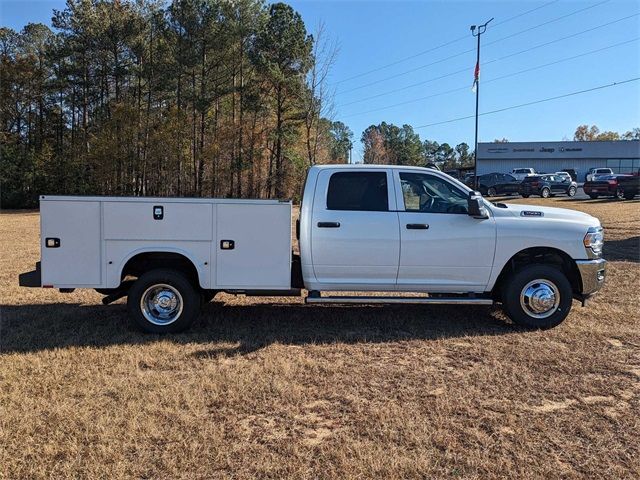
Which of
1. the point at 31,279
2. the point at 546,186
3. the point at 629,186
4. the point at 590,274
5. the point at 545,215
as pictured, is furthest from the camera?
the point at 546,186

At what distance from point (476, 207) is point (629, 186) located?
30.1 meters

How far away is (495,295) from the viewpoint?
642 centimetres

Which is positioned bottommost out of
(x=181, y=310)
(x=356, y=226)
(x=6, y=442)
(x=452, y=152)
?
(x=6, y=442)

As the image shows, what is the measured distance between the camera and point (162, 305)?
6.01m

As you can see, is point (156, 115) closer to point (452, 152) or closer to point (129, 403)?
point (129, 403)

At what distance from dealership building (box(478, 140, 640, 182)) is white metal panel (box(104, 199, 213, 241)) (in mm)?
70948

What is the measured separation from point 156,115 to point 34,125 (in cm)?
1483

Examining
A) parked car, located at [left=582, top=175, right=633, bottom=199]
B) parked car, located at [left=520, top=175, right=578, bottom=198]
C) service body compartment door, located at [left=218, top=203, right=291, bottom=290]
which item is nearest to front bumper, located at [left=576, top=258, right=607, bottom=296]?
service body compartment door, located at [left=218, top=203, right=291, bottom=290]

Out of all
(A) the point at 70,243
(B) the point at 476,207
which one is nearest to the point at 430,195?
(B) the point at 476,207

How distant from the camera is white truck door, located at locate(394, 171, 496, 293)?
19.9 feet

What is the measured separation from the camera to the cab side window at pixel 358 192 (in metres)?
6.12

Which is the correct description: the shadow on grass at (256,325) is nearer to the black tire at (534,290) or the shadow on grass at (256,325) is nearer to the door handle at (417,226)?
the black tire at (534,290)

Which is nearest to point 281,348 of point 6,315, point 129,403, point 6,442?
point 129,403

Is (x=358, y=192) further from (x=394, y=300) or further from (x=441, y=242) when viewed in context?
(x=394, y=300)
